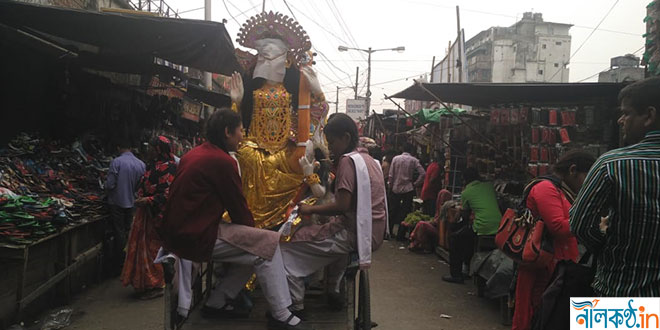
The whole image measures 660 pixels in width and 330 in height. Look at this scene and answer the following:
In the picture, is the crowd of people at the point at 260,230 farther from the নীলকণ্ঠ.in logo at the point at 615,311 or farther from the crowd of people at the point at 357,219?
the নীলকণ্ঠ.in logo at the point at 615,311

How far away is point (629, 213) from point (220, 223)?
2.26 metres

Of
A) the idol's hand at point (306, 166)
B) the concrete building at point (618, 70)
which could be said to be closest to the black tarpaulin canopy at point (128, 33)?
the idol's hand at point (306, 166)

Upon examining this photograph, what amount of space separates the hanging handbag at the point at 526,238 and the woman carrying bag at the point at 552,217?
4cm

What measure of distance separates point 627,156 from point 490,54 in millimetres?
43069

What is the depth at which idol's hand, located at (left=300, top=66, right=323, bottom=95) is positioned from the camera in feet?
12.8

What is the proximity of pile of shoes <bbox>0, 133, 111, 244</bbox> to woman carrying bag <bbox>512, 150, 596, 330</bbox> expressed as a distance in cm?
414

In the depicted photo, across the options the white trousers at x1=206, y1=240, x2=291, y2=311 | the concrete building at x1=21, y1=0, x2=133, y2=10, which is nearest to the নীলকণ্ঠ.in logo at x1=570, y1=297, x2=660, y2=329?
the white trousers at x1=206, y1=240, x2=291, y2=311

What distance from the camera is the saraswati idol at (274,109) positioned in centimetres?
374

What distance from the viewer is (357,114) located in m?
21.2

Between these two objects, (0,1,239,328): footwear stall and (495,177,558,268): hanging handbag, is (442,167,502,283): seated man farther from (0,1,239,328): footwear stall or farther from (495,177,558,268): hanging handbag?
(0,1,239,328): footwear stall

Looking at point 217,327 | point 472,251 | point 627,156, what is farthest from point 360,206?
point 472,251

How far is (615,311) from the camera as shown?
6.16 ft

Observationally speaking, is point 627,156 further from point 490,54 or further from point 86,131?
point 490,54

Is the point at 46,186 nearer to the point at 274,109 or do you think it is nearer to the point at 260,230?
the point at 274,109
